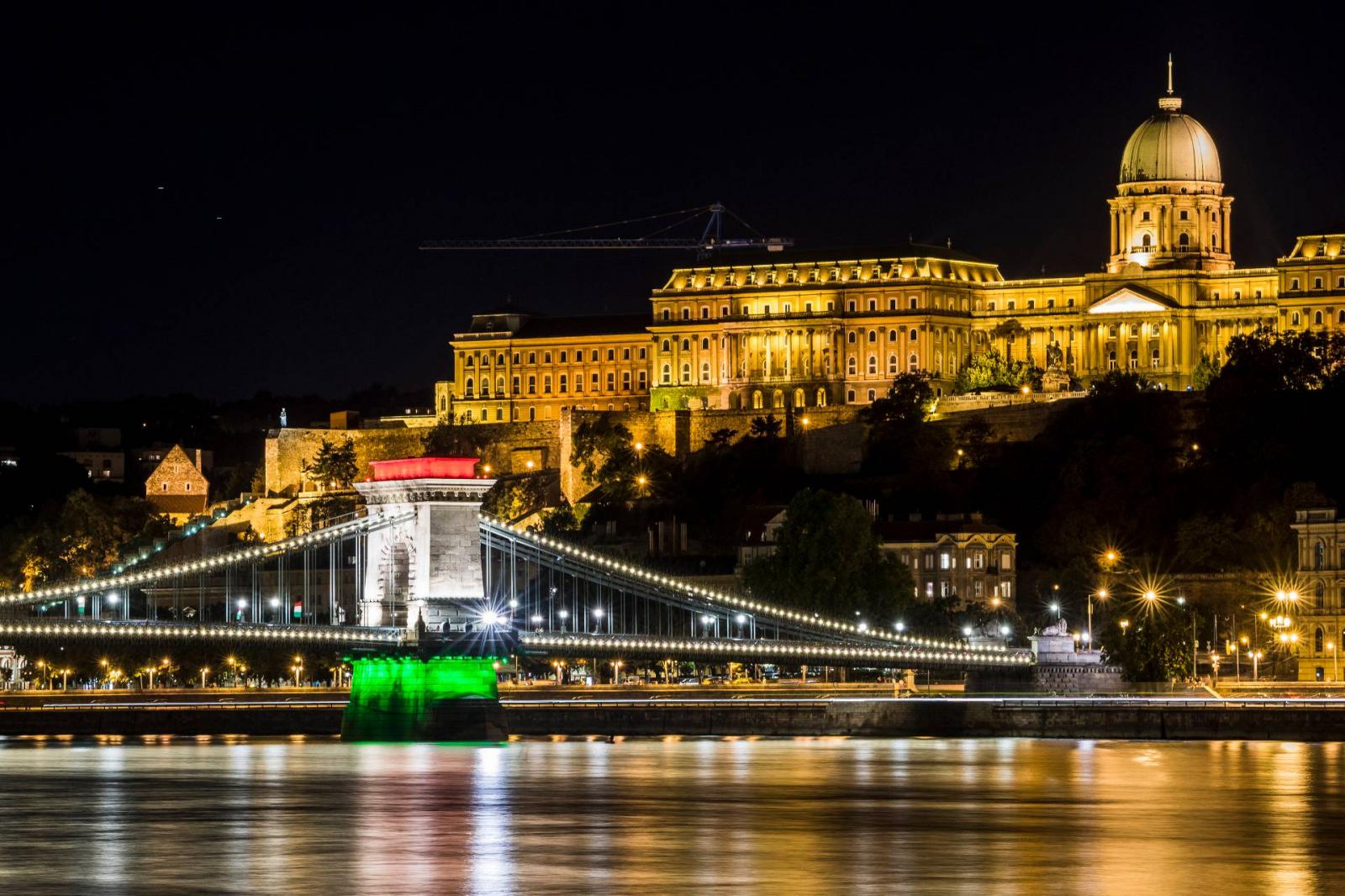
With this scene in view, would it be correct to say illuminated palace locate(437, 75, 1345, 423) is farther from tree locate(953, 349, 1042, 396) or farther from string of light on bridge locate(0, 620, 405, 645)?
string of light on bridge locate(0, 620, 405, 645)

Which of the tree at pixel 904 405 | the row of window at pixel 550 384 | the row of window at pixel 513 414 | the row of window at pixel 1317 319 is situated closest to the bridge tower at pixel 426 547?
the tree at pixel 904 405

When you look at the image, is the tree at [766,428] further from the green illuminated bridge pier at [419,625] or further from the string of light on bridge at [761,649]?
the green illuminated bridge pier at [419,625]

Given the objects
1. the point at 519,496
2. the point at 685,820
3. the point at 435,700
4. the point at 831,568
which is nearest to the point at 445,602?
the point at 435,700

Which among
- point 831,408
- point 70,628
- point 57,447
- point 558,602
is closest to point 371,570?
point 70,628

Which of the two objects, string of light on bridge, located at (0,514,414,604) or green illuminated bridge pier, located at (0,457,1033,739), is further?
string of light on bridge, located at (0,514,414,604)

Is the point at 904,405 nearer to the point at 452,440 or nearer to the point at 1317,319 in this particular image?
the point at 1317,319

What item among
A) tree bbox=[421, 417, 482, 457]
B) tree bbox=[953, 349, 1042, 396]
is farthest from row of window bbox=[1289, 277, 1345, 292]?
tree bbox=[421, 417, 482, 457]
